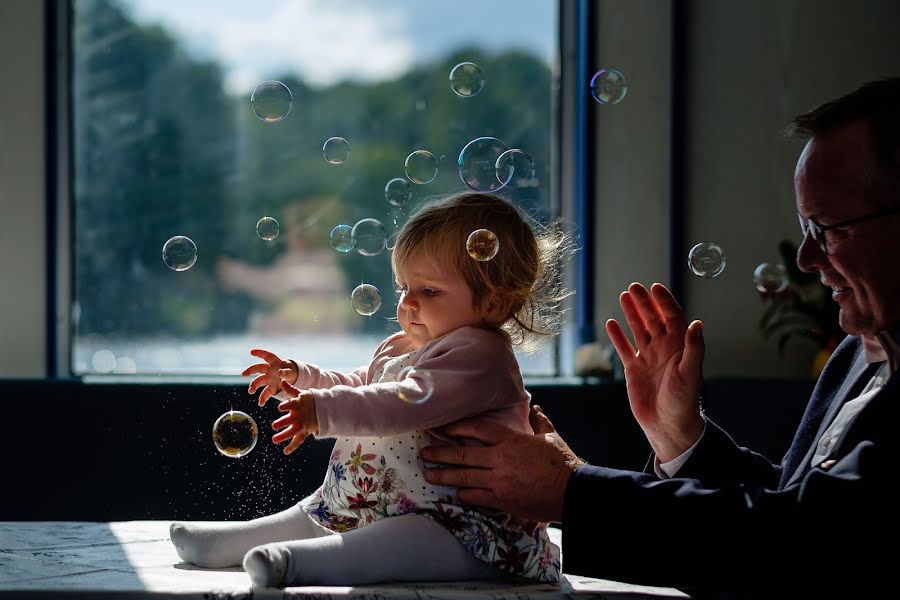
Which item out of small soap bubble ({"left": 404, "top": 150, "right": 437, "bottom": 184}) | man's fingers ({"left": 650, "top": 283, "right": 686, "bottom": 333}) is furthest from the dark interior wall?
man's fingers ({"left": 650, "top": 283, "right": 686, "bottom": 333})

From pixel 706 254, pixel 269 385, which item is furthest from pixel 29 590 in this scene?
pixel 706 254

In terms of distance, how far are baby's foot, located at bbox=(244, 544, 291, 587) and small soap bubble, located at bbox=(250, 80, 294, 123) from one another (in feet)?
3.48

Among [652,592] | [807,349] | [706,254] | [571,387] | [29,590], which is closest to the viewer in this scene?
[29,590]

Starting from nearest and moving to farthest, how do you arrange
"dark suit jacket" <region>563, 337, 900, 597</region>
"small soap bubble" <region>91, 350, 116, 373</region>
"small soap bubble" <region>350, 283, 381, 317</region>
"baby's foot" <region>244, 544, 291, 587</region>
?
"dark suit jacket" <region>563, 337, 900, 597</region>
"baby's foot" <region>244, 544, 291, 587</region>
"small soap bubble" <region>350, 283, 381, 317</region>
"small soap bubble" <region>91, 350, 116, 373</region>

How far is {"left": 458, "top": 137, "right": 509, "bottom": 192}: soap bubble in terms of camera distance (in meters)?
1.89

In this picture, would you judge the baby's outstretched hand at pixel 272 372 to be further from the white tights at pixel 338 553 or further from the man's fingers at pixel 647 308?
the man's fingers at pixel 647 308

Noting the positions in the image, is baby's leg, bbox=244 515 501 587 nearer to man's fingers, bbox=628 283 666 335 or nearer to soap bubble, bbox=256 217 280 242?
man's fingers, bbox=628 283 666 335

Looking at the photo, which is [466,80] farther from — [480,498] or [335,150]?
[480,498]

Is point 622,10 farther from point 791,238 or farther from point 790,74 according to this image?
point 791,238

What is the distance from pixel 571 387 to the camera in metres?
3.11

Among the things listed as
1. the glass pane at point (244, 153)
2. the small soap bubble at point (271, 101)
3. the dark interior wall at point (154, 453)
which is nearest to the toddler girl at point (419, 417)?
the small soap bubble at point (271, 101)

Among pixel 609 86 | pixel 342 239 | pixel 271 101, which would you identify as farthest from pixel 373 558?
pixel 609 86

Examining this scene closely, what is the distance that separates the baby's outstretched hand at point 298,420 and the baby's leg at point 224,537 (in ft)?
0.89

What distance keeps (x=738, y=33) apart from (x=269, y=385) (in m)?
2.85
